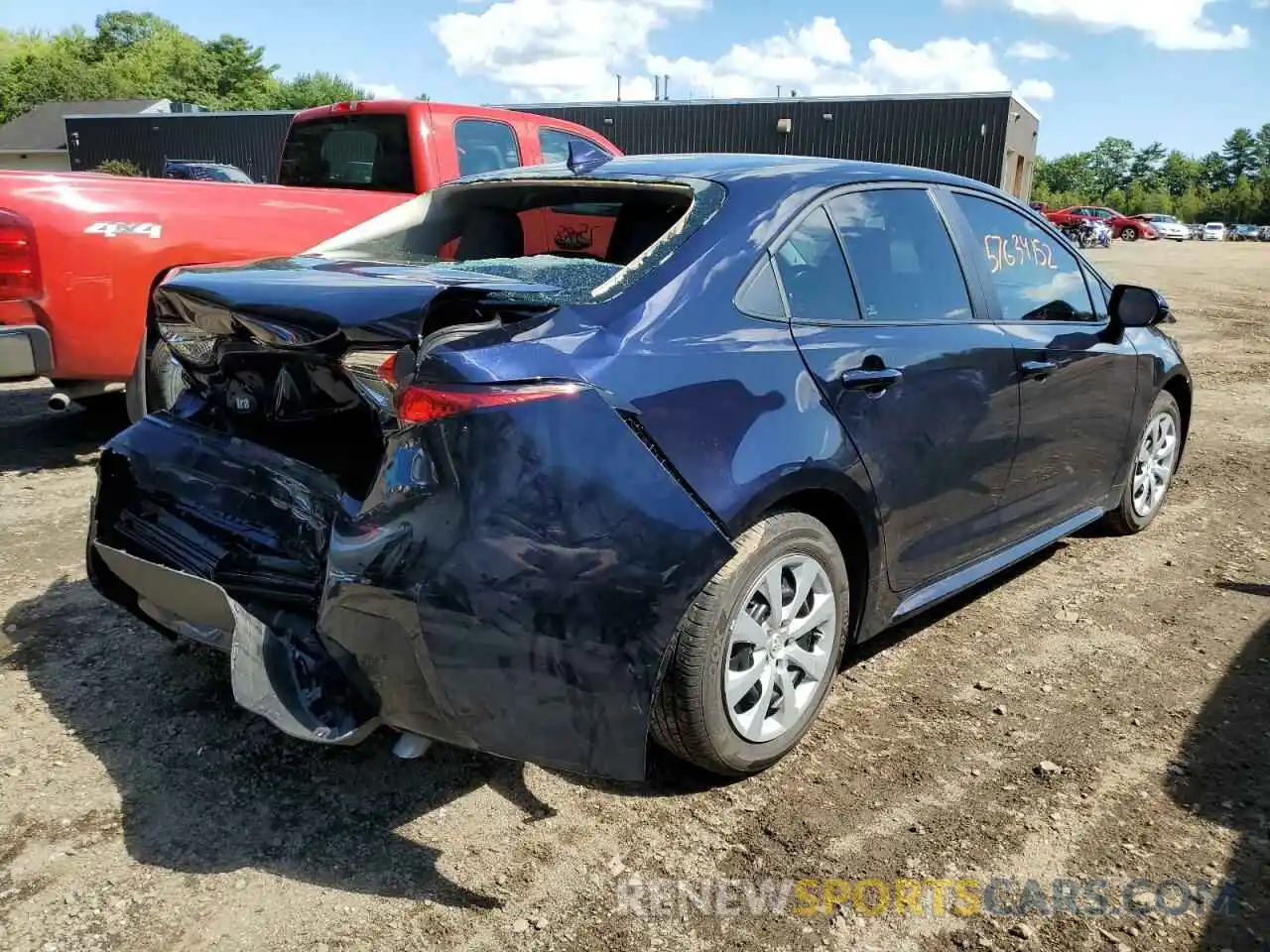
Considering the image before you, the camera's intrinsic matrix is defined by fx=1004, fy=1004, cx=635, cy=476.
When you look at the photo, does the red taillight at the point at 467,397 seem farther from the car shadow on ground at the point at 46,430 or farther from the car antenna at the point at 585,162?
the car shadow on ground at the point at 46,430

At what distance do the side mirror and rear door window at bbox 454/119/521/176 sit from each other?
3831mm

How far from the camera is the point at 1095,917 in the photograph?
2.30 metres

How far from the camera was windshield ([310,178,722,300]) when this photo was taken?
2.90 meters

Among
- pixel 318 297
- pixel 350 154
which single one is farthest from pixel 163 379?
pixel 350 154

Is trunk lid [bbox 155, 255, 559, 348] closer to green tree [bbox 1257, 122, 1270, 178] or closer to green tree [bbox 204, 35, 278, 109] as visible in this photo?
→ green tree [bbox 204, 35, 278, 109]

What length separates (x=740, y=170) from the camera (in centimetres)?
304

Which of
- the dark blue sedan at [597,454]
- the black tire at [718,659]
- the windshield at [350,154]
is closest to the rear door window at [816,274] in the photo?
the dark blue sedan at [597,454]

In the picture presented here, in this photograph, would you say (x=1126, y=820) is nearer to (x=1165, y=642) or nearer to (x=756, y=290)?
(x=1165, y=642)

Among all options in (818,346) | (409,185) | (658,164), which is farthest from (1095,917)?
(409,185)

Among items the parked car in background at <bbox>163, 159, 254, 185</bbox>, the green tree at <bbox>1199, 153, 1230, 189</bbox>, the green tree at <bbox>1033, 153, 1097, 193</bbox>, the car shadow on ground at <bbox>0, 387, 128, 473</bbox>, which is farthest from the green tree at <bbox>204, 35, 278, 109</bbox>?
the green tree at <bbox>1199, 153, 1230, 189</bbox>

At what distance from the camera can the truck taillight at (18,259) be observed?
4.70 m

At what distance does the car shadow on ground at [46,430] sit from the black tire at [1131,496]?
5546 mm

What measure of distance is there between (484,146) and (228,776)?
4826 millimetres

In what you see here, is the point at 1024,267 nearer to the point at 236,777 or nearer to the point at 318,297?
the point at 318,297
